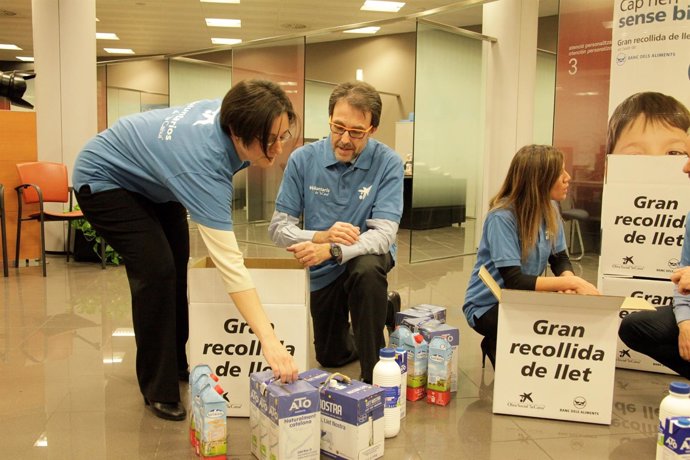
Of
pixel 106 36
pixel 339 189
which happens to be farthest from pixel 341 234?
pixel 106 36

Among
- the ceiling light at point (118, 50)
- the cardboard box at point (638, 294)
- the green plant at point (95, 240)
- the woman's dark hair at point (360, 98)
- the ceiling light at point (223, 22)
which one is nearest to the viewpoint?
the woman's dark hair at point (360, 98)

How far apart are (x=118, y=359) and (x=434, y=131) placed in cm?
408

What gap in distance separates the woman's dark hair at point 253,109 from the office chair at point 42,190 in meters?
3.59

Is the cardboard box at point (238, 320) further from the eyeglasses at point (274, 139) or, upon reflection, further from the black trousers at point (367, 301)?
the eyeglasses at point (274, 139)

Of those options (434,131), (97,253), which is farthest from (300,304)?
(434,131)

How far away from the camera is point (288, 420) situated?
1657 mm

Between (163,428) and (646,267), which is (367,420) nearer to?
(163,428)

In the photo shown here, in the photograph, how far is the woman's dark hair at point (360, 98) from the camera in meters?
2.40

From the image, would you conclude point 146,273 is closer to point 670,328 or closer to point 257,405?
point 257,405

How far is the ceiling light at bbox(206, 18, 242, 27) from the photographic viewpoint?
9766mm

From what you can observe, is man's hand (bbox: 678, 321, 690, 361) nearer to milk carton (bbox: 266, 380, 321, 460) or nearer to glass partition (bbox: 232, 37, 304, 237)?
milk carton (bbox: 266, 380, 321, 460)

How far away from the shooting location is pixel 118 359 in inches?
112

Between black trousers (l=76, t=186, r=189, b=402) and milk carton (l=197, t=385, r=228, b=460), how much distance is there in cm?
39

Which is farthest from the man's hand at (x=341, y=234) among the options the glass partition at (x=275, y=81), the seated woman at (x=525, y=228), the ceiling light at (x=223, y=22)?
the ceiling light at (x=223, y=22)
